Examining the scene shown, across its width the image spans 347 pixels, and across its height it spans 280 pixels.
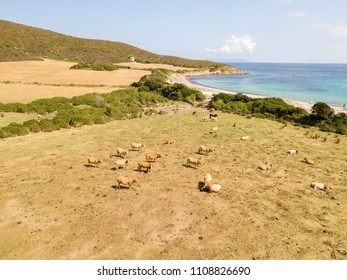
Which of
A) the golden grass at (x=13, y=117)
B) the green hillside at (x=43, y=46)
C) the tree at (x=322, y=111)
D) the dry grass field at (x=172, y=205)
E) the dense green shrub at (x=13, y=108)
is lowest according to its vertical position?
the dry grass field at (x=172, y=205)

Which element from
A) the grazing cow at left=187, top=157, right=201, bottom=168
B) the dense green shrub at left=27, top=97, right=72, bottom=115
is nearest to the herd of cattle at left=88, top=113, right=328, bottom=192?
the grazing cow at left=187, top=157, right=201, bottom=168

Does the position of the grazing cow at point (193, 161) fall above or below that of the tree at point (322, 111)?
below

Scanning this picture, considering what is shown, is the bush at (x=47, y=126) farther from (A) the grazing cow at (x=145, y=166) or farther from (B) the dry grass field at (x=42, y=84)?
(A) the grazing cow at (x=145, y=166)

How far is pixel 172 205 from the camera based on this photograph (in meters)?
12.5

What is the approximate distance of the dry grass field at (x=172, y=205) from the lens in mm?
9781

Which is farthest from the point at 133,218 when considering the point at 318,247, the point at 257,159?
the point at 257,159

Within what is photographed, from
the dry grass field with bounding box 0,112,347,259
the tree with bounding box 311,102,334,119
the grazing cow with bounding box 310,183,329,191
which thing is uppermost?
the tree with bounding box 311,102,334,119

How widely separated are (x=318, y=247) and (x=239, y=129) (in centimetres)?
1815

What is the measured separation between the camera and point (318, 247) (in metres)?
9.90

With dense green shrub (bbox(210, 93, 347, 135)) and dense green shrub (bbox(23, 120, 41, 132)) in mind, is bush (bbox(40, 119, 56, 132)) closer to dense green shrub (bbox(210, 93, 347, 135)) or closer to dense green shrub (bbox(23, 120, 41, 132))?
dense green shrub (bbox(23, 120, 41, 132))

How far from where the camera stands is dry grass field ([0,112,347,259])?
385 inches

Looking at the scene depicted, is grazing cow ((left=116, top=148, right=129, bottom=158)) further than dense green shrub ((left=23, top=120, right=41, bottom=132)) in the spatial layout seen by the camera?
No

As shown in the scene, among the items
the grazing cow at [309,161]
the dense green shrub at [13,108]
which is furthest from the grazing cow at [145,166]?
the dense green shrub at [13,108]
